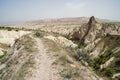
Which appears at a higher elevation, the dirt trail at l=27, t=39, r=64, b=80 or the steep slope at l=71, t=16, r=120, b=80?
the dirt trail at l=27, t=39, r=64, b=80

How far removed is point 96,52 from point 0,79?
29372mm

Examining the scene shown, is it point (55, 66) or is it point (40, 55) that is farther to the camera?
point (40, 55)

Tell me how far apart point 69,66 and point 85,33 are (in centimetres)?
5721

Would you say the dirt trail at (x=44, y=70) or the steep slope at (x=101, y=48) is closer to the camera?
the dirt trail at (x=44, y=70)

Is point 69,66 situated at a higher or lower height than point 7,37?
higher

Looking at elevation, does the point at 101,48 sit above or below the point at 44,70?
below

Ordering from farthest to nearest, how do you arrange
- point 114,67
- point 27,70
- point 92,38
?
point 92,38, point 114,67, point 27,70

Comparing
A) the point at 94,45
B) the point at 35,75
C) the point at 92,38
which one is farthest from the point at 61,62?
the point at 92,38

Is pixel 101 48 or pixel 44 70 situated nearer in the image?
pixel 44 70

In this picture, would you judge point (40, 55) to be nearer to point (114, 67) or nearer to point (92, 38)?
point (114, 67)

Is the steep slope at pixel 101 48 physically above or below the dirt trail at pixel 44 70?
below

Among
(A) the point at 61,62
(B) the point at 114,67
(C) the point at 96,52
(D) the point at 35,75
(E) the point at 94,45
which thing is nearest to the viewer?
(D) the point at 35,75

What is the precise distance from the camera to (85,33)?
73.9 m

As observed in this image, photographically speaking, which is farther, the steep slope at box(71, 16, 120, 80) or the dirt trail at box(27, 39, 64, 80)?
the steep slope at box(71, 16, 120, 80)
